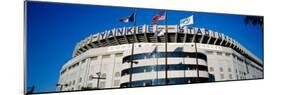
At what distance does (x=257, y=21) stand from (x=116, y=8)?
4.65 feet

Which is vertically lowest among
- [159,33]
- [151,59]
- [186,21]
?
[151,59]

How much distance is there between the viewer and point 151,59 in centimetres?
233

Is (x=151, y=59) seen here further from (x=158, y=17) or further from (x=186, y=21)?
(x=186, y=21)

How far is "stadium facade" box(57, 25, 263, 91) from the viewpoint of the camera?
215 cm

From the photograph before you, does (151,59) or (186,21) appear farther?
(186,21)

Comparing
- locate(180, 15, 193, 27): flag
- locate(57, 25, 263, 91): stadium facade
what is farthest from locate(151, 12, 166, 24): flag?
locate(180, 15, 193, 27): flag

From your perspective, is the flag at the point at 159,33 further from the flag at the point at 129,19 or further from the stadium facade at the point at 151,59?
the flag at the point at 129,19

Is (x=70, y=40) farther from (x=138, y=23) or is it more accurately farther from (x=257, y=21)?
(x=257, y=21)

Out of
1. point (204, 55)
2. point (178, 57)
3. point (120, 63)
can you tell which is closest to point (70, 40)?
point (120, 63)

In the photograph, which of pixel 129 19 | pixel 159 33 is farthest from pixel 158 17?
pixel 129 19

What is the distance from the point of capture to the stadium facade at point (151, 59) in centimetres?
215

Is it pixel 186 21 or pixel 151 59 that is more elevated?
pixel 186 21

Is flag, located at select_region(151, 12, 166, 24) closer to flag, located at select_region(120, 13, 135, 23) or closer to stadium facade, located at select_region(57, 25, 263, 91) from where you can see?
stadium facade, located at select_region(57, 25, 263, 91)

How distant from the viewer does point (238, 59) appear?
269 cm
